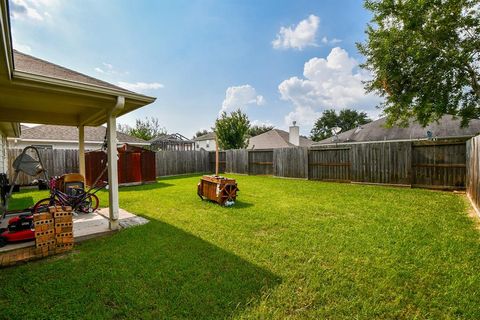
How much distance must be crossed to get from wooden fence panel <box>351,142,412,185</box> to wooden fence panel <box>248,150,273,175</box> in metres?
4.94

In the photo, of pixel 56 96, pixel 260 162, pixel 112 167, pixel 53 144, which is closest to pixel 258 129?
pixel 260 162

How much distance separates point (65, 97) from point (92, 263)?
8.77 feet

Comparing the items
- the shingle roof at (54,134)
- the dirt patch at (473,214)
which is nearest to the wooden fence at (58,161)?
the shingle roof at (54,134)

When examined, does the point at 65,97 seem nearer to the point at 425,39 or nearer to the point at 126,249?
the point at 126,249

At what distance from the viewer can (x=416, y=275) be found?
2600 mm

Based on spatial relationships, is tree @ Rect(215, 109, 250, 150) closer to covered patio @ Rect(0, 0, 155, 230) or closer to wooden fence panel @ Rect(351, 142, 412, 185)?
wooden fence panel @ Rect(351, 142, 412, 185)

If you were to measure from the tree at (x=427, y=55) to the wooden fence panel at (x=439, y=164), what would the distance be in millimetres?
2768

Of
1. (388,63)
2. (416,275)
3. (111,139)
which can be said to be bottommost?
(416,275)

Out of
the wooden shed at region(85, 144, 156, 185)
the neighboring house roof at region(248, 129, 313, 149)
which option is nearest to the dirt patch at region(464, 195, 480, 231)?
the wooden shed at region(85, 144, 156, 185)

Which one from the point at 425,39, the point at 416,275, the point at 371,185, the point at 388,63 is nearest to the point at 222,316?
the point at 416,275

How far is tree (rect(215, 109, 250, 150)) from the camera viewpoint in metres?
21.5

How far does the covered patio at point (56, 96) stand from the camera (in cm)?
292

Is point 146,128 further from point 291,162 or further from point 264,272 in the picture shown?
point 264,272

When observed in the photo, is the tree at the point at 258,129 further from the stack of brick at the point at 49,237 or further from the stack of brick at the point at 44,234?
the stack of brick at the point at 44,234
